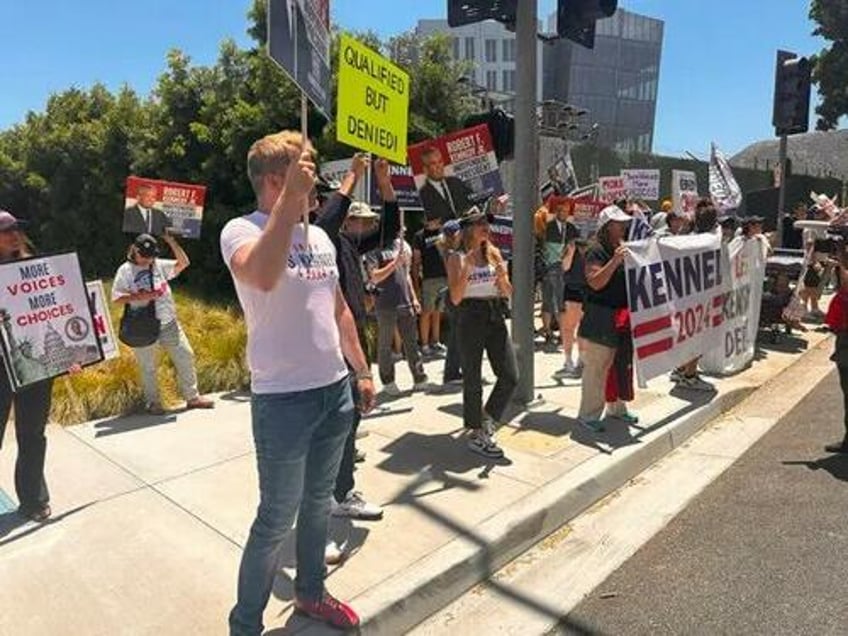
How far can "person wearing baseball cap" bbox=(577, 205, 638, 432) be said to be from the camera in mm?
5879

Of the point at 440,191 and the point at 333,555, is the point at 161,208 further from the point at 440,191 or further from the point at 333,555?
the point at 333,555

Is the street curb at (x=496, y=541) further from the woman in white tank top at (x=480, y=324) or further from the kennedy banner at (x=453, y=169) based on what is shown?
the kennedy banner at (x=453, y=169)

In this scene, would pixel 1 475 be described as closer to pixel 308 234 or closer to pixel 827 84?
pixel 308 234

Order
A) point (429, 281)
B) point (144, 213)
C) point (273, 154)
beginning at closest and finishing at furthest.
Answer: point (273, 154)
point (144, 213)
point (429, 281)

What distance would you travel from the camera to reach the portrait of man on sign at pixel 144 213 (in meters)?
7.26

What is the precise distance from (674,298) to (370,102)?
335 cm

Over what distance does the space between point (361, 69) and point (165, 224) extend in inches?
142

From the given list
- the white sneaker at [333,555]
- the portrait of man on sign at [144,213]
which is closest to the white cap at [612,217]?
the white sneaker at [333,555]

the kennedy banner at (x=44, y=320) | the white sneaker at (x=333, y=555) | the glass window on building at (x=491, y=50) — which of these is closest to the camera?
the white sneaker at (x=333, y=555)

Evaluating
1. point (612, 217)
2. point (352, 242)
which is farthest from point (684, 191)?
point (352, 242)

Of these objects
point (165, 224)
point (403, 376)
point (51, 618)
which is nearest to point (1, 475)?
point (51, 618)

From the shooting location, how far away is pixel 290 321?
2828mm

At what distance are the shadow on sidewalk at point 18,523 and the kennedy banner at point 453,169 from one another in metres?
4.02

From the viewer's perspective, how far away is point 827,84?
38.7 m
